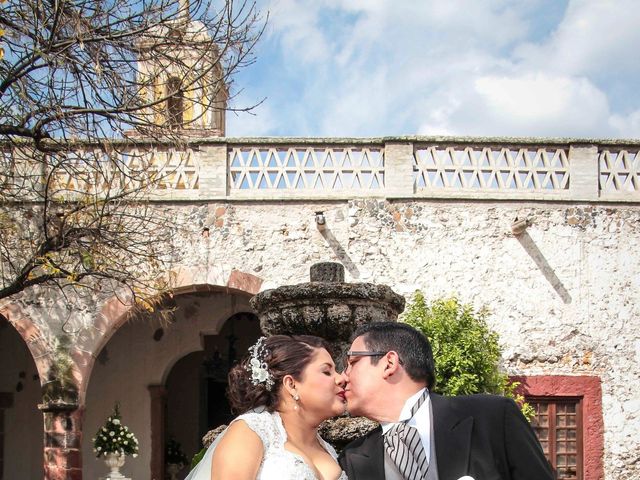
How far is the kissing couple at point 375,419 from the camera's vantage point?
3031 millimetres

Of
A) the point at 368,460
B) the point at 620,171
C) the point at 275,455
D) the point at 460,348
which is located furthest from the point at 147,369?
the point at 368,460

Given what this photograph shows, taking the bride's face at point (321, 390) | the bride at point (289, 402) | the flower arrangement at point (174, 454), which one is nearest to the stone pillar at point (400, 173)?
the flower arrangement at point (174, 454)

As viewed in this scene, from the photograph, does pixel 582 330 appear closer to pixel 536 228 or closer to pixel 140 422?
pixel 536 228

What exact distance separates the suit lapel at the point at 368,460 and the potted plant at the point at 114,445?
33.9ft

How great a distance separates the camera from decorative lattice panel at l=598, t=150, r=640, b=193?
12.8 m

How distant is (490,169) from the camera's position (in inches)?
499

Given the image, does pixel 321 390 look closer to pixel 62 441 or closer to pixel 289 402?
pixel 289 402

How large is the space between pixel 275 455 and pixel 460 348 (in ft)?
27.6

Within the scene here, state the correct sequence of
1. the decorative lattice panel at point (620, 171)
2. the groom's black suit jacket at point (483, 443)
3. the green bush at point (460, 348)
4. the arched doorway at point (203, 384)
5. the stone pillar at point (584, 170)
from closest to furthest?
the groom's black suit jacket at point (483, 443), the green bush at point (460, 348), the stone pillar at point (584, 170), the decorative lattice panel at point (620, 171), the arched doorway at point (203, 384)

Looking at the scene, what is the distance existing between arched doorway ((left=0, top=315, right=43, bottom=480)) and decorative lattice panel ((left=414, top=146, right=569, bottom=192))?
22.7ft

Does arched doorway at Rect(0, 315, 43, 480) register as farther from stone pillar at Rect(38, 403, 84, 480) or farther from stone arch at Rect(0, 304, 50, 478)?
stone pillar at Rect(38, 403, 84, 480)

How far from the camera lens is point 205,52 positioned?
7418mm

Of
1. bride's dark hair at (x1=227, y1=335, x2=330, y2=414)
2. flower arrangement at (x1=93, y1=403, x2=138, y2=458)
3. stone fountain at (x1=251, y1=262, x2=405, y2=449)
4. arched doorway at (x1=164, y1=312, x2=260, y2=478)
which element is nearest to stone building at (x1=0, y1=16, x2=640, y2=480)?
flower arrangement at (x1=93, y1=403, x2=138, y2=458)

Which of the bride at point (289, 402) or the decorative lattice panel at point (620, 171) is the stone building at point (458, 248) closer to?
the decorative lattice panel at point (620, 171)
